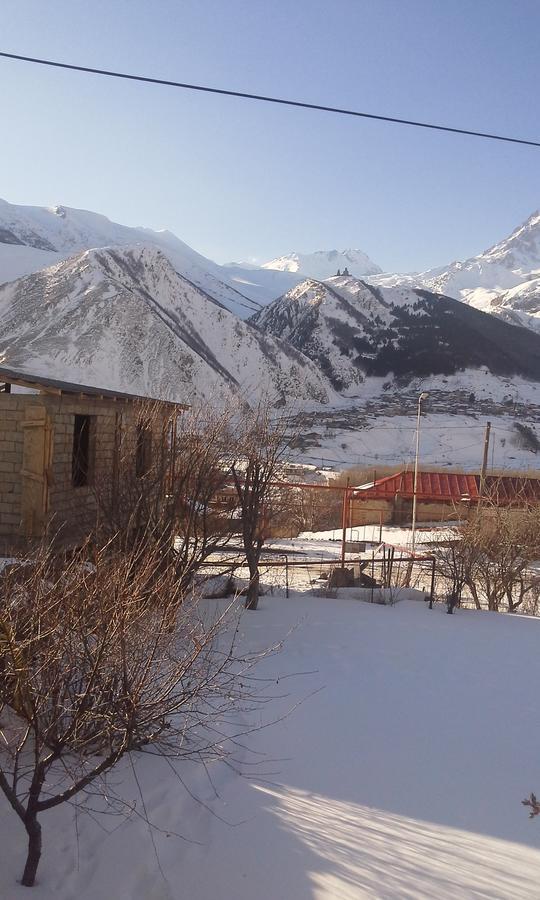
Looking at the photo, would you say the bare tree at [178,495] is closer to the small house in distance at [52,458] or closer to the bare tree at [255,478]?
the small house in distance at [52,458]

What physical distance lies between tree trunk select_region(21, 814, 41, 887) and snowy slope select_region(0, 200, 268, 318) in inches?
3451

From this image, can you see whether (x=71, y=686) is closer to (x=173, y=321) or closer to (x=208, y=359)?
(x=208, y=359)

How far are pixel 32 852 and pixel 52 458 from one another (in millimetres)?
7068

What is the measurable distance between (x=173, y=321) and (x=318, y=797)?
5785cm

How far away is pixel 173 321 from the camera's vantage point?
60.7 metres

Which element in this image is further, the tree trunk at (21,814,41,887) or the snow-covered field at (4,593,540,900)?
the snow-covered field at (4,593,540,900)

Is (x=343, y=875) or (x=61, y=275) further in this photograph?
(x=61, y=275)

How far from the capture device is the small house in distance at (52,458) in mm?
10359

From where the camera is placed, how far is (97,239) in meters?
139

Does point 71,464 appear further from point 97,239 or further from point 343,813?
point 97,239

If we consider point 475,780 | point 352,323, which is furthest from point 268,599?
point 352,323

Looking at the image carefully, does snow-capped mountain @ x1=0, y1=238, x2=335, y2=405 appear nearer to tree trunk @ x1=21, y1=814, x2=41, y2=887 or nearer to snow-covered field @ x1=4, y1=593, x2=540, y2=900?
snow-covered field @ x1=4, y1=593, x2=540, y2=900

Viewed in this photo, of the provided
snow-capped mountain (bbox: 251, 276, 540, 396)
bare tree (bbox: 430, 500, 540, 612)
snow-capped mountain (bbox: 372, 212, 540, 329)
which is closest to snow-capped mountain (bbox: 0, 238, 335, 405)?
snow-capped mountain (bbox: 251, 276, 540, 396)

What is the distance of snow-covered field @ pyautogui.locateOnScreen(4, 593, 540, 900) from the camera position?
14.6ft
